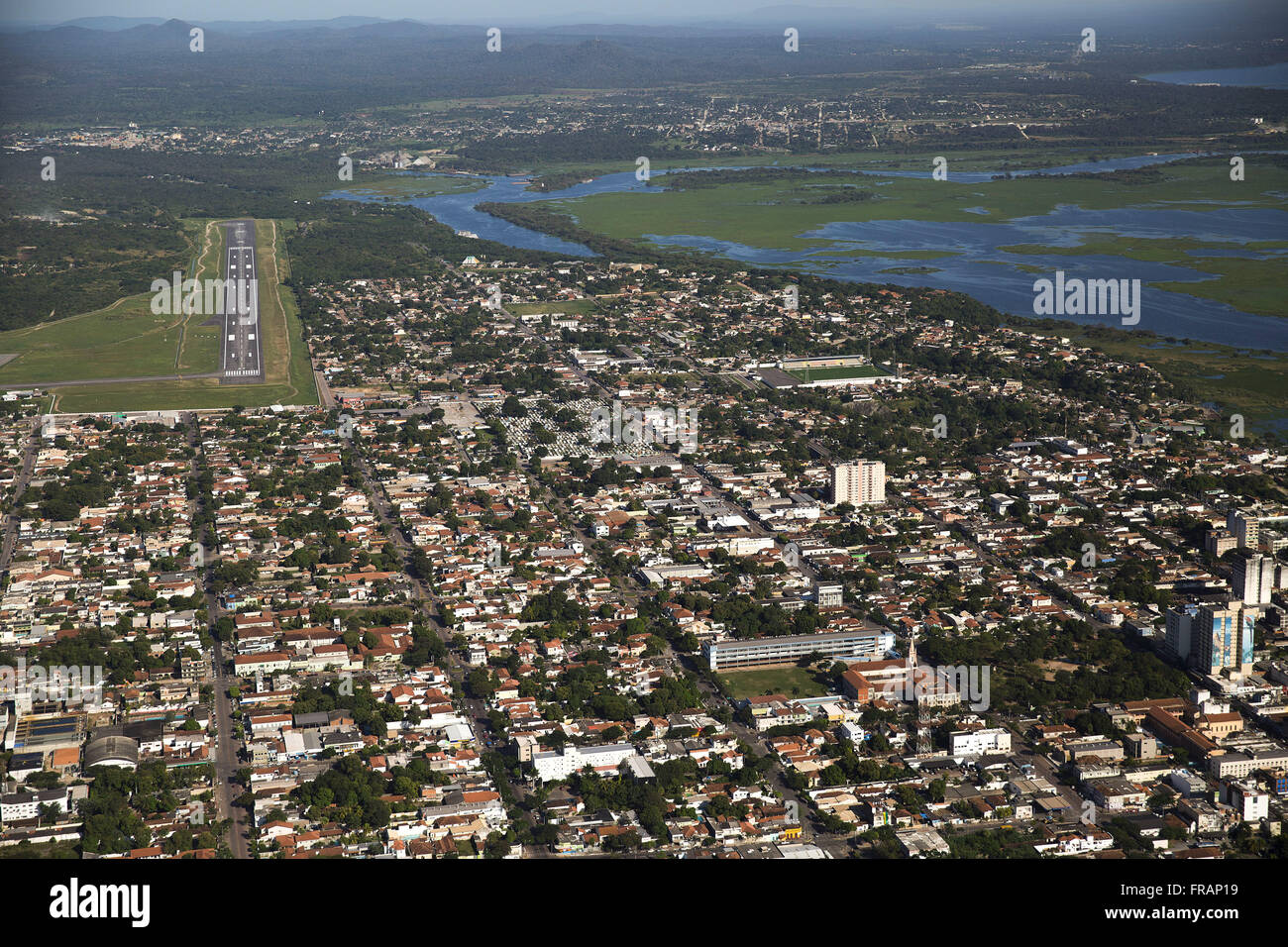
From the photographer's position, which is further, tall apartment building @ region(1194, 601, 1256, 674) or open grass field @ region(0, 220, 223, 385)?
open grass field @ region(0, 220, 223, 385)

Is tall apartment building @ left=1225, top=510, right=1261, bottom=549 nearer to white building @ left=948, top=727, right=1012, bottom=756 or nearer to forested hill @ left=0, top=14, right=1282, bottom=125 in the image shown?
white building @ left=948, top=727, right=1012, bottom=756

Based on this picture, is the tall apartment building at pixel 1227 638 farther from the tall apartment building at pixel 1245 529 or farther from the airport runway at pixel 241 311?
the airport runway at pixel 241 311

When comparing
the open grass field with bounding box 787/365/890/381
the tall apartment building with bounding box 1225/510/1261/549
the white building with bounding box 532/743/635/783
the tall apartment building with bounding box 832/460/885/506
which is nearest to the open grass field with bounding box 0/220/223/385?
the open grass field with bounding box 787/365/890/381

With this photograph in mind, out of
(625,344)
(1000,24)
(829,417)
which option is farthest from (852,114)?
(1000,24)

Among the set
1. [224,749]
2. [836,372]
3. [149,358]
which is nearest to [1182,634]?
[224,749]

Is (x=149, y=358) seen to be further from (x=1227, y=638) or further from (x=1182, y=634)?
(x=1227, y=638)

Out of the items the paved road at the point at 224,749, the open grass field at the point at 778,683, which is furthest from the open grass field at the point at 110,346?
the open grass field at the point at 778,683
